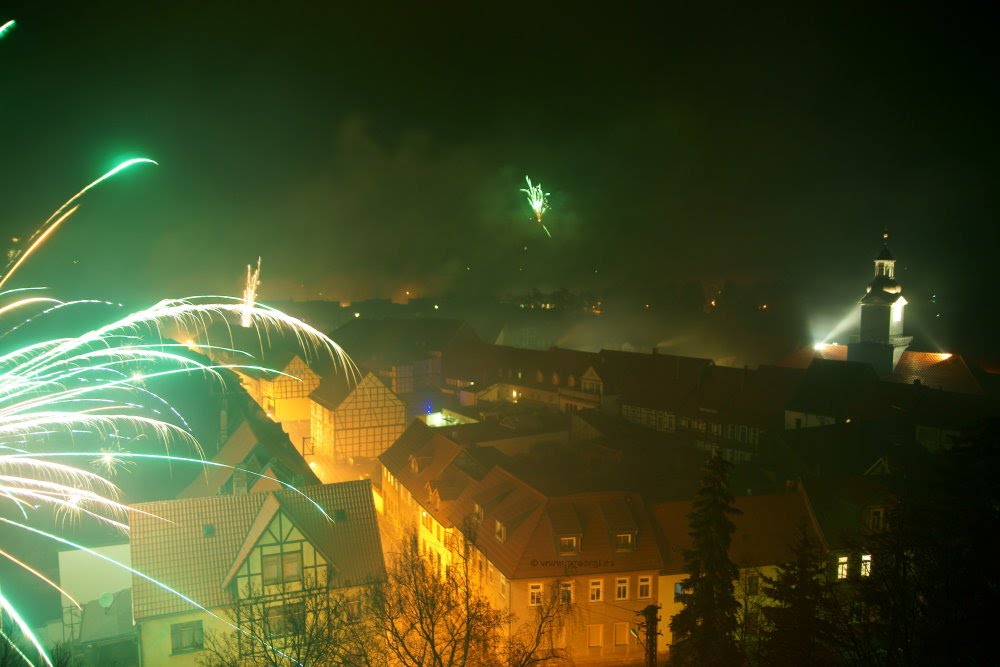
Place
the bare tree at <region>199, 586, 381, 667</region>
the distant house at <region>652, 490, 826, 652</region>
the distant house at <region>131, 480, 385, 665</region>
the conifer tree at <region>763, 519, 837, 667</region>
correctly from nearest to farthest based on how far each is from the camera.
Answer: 1. the bare tree at <region>199, 586, 381, 667</region>
2. the conifer tree at <region>763, 519, 837, 667</region>
3. the distant house at <region>131, 480, 385, 665</region>
4. the distant house at <region>652, 490, 826, 652</region>

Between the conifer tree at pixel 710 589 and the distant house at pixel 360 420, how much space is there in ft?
81.3

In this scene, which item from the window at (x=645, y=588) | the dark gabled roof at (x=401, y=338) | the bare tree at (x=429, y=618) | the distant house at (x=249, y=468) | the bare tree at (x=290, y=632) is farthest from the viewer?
the dark gabled roof at (x=401, y=338)

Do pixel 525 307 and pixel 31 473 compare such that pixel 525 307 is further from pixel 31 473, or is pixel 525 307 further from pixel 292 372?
pixel 31 473

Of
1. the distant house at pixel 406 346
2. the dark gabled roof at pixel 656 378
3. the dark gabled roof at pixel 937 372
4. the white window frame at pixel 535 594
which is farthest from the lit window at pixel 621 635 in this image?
the distant house at pixel 406 346

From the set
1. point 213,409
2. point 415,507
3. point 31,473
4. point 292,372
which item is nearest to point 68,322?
point 292,372

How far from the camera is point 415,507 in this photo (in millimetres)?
25391

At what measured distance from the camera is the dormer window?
1972 cm

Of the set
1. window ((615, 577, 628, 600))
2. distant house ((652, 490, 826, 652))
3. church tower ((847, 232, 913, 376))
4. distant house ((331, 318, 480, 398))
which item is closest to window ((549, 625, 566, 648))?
window ((615, 577, 628, 600))

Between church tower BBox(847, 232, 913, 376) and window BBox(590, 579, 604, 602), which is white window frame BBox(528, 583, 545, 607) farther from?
church tower BBox(847, 232, 913, 376)

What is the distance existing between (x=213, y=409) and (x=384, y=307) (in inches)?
2261

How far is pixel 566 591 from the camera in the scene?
1828cm

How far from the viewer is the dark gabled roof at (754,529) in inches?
765

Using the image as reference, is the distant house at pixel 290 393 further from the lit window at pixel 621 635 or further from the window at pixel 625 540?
the lit window at pixel 621 635

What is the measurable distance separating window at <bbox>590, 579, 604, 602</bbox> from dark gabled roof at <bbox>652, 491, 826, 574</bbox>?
177cm
